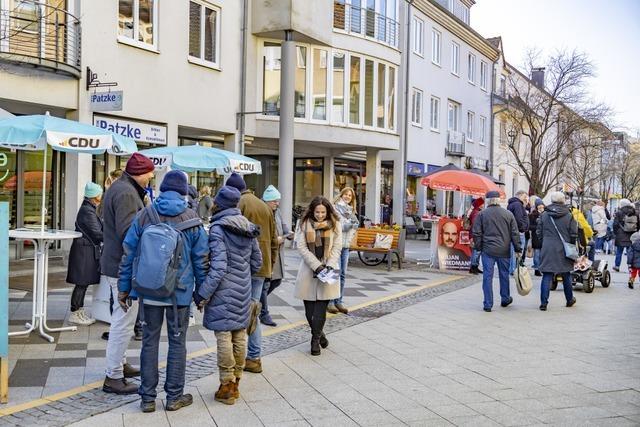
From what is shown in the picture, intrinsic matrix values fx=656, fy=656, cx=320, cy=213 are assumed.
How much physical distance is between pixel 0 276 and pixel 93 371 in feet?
4.51

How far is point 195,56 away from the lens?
17984 mm

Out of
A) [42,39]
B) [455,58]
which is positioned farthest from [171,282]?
[455,58]

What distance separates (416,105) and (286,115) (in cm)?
1184

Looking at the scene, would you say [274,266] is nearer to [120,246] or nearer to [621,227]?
[120,246]

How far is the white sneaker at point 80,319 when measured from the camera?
8.07 metres

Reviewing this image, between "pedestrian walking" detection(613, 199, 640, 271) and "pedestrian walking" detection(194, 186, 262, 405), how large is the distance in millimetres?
12708

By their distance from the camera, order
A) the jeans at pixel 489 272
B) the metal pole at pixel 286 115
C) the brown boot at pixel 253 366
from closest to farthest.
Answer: the brown boot at pixel 253 366, the jeans at pixel 489 272, the metal pole at pixel 286 115

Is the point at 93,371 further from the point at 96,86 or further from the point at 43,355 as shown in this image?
the point at 96,86

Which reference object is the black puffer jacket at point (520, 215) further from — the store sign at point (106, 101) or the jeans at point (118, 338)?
the jeans at point (118, 338)

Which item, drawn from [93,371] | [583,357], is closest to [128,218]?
[93,371]

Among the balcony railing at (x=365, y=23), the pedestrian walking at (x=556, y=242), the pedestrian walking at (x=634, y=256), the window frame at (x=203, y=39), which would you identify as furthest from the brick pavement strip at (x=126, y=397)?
the balcony railing at (x=365, y=23)

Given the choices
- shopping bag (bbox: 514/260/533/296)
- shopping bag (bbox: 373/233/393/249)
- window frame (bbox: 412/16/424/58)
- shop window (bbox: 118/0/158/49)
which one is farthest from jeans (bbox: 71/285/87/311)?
window frame (bbox: 412/16/424/58)

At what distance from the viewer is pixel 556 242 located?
10.5 meters

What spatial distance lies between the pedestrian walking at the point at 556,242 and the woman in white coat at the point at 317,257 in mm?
4731
